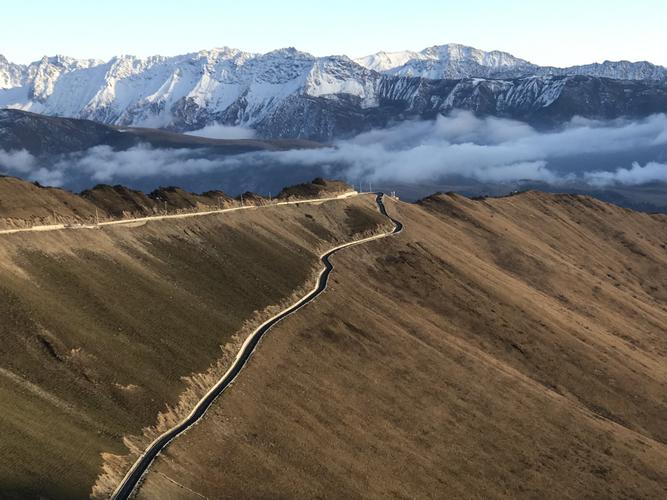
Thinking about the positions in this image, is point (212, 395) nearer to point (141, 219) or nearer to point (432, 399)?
point (432, 399)

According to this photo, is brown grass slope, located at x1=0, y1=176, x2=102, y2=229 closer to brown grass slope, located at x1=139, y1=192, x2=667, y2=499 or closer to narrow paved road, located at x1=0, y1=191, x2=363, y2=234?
narrow paved road, located at x1=0, y1=191, x2=363, y2=234

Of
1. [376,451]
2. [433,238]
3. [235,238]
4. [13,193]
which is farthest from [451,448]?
[433,238]

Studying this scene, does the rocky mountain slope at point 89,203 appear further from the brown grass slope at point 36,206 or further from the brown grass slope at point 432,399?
the brown grass slope at point 432,399

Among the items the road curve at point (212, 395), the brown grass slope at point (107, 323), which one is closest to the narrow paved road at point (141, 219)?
the brown grass slope at point (107, 323)

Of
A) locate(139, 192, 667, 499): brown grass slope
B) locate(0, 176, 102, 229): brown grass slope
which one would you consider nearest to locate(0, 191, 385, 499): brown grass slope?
locate(0, 176, 102, 229): brown grass slope

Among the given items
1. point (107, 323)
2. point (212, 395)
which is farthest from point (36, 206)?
point (212, 395)
